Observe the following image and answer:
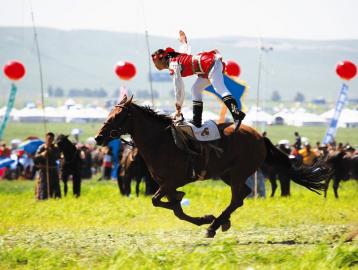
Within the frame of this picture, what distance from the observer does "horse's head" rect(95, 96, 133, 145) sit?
14242mm

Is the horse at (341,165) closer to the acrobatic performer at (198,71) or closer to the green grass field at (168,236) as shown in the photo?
the green grass field at (168,236)

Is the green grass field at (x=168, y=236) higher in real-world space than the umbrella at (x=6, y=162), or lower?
higher

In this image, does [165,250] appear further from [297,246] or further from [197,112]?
[197,112]

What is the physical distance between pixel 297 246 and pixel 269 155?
3510 mm

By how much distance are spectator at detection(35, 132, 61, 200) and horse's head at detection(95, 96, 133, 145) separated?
11460mm

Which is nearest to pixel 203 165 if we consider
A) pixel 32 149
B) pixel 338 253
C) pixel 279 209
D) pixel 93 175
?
pixel 338 253

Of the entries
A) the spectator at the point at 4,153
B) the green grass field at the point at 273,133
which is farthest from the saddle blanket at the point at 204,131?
the green grass field at the point at 273,133

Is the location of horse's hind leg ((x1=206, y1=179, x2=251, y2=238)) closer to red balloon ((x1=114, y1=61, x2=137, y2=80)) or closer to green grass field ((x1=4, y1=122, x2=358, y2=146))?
red balloon ((x1=114, y1=61, x2=137, y2=80))

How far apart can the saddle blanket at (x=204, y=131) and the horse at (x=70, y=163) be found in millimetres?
13234

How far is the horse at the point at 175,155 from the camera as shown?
14281mm

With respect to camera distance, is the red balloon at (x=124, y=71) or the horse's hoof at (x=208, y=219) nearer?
the horse's hoof at (x=208, y=219)

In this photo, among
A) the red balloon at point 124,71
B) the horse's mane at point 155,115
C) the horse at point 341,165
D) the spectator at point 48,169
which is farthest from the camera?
the red balloon at point 124,71

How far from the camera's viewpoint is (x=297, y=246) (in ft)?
40.9

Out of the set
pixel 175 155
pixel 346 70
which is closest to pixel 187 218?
pixel 175 155
